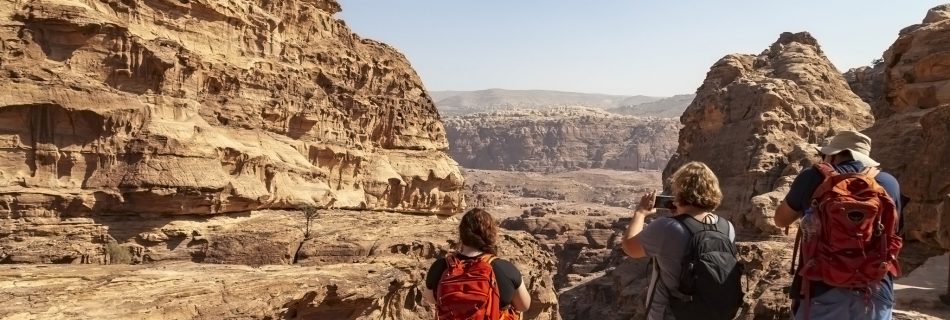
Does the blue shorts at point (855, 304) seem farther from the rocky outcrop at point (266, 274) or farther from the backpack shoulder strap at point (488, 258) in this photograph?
the rocky outcrop at point (266, 274)

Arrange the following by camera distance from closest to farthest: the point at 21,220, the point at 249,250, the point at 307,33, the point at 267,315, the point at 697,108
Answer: the point at 267,315 → the point at 21,220 → the point at 249,250 → the point at 307,33 → the point at 697,108

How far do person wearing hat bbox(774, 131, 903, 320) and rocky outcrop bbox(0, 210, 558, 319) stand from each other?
34.7ft

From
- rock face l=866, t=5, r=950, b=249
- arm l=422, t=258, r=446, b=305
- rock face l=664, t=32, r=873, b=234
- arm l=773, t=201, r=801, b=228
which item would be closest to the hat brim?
arm l=773, t=201, r=801, b=228

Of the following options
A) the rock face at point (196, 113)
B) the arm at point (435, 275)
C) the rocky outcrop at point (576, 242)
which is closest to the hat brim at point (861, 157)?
the arm at point (435, 275)

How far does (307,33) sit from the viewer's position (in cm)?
2725

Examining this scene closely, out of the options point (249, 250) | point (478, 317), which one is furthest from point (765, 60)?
point (478, 317)

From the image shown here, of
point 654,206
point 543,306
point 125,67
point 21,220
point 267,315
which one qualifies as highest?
point 125,67

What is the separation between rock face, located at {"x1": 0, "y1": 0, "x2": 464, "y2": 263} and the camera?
677 inches

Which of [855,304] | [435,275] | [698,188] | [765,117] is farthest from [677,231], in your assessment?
[765,117]

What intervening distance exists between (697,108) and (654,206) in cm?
3029

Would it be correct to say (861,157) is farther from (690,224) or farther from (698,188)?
(690,224)

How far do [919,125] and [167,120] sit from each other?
19.8 meters

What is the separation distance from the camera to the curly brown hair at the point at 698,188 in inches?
168

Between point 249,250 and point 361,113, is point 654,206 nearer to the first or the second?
point 249,250
